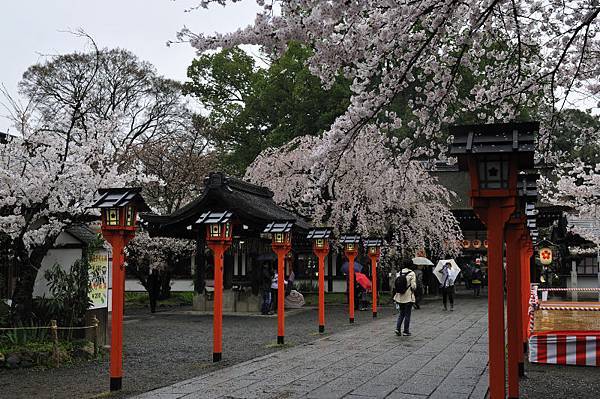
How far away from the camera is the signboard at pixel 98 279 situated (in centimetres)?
1120

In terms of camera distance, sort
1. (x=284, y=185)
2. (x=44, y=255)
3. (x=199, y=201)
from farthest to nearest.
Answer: (x=284, y=185) → (x=199, y=201) → (x=44, y=255)

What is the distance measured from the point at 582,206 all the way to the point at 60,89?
2143 cm

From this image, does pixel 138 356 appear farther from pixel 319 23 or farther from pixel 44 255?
pixel 319 23

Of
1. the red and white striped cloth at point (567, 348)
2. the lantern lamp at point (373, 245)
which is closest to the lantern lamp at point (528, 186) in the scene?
the red and white striped cloth at point (567, 348)

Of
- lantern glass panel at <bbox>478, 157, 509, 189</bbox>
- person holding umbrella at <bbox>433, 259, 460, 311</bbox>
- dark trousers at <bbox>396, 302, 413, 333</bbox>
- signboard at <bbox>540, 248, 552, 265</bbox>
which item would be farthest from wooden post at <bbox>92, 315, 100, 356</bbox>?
signboard at <bbox>540, 248, 552, 265</bbox>

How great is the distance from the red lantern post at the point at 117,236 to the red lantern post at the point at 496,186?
15.2 ft

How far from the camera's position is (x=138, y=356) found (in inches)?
425

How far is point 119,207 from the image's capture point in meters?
7.86

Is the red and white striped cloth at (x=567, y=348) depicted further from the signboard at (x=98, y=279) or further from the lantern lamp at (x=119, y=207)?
the signboard at (x=98, y=279)

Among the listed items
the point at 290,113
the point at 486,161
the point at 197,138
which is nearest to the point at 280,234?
the point at 486,161

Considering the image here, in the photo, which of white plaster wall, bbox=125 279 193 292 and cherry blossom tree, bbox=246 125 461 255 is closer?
cherry blossom tree, bbox=246 125 461 255

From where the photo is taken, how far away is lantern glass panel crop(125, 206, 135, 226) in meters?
7.98

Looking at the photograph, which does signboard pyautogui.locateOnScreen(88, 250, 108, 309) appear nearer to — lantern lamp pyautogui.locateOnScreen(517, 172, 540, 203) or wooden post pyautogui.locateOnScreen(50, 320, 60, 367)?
wooden post pyautogui.locateOnScreen(50, 320, 60, 367)

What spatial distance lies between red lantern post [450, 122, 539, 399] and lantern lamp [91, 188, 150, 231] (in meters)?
4.60
